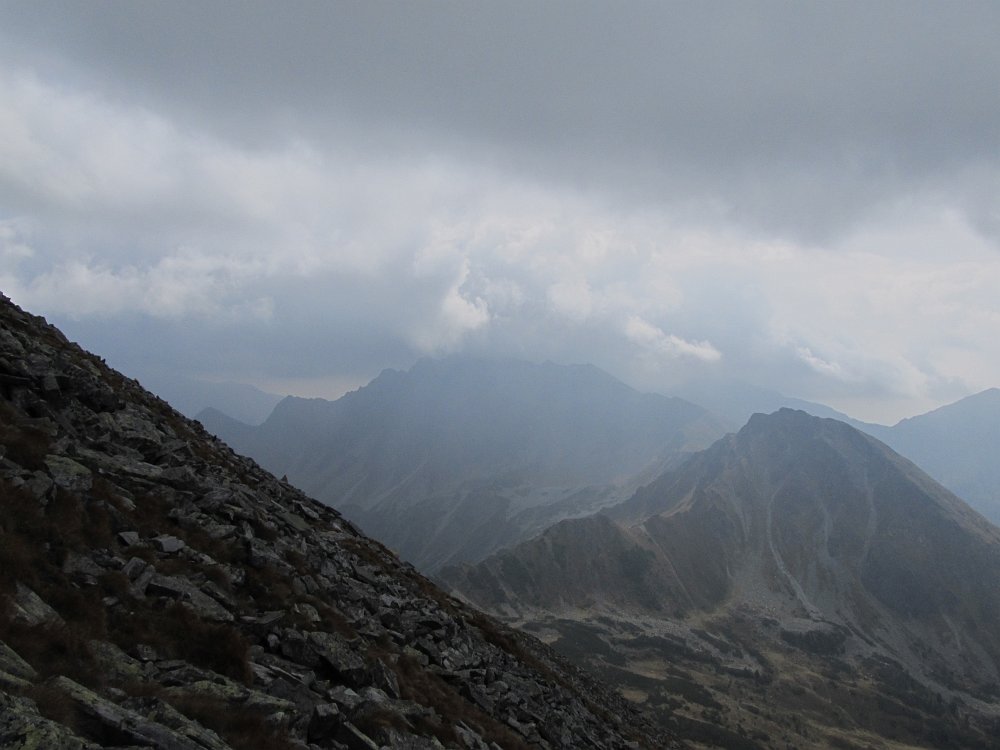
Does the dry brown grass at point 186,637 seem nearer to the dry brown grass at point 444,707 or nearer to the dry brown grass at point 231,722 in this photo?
the dry brown grass at point 231,722

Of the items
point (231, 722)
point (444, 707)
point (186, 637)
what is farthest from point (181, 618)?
point (444, 707)

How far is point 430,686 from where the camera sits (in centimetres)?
2564

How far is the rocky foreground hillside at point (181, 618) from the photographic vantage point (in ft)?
40.8

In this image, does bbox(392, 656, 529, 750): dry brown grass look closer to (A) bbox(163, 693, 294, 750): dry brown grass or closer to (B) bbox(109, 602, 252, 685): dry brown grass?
(B) bbox(109, 602, 252, 685): dry brown grass

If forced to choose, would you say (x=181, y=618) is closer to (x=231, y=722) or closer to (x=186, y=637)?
(x=186, y=637)

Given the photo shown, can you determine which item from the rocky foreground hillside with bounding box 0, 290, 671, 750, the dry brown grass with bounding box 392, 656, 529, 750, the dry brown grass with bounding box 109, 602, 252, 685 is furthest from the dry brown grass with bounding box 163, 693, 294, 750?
the dry brown grass with bounding box 392, 656, 529, 750

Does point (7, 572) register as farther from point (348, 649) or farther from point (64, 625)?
point (348, 649)

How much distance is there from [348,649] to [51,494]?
454 inches

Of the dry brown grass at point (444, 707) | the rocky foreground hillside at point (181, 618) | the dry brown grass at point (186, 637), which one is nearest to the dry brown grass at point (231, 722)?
the rocky foreground hillside at point (181, 618)

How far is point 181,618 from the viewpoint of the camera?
664 inches

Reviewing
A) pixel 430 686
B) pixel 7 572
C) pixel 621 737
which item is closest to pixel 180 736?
pixel 7 572

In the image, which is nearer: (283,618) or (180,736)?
(180,736)

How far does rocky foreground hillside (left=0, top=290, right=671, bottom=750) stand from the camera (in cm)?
1242

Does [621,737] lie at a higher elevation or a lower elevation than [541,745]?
lower
